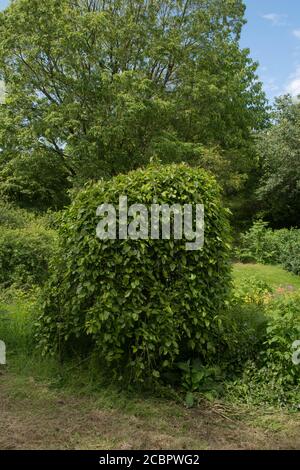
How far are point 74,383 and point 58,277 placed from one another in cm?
86

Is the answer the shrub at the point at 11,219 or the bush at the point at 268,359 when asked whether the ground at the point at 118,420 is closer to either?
the bush at the point at 268,359

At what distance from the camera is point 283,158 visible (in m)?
13.9

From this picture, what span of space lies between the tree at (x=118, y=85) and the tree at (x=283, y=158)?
126 cm

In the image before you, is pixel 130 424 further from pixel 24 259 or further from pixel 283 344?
pixel 24 259

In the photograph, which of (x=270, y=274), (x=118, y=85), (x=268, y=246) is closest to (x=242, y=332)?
(x=270, y=274)

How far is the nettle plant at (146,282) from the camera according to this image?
327 cm

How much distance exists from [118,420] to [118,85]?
11.8 meters

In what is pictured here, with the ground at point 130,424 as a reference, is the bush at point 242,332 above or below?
above

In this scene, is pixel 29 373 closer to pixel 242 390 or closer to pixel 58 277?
pixel 58 277

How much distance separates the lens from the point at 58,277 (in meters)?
3.79

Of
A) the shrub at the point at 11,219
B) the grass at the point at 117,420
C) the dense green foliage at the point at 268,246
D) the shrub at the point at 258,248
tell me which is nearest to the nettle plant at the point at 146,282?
the grass at the point at 117,420
